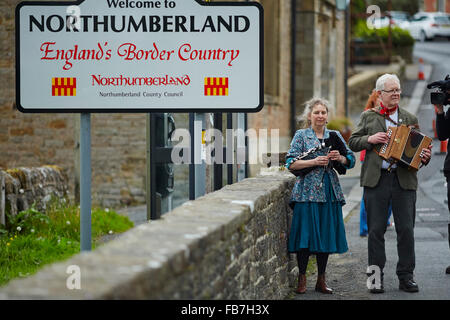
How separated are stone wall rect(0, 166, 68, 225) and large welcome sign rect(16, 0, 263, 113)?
4.60 meters

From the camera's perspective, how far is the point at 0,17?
1559cm

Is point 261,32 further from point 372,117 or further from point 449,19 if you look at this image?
point 449,19

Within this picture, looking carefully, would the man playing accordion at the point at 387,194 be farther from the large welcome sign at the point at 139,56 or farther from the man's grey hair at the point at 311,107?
the large welcome sign at the point at 139,56

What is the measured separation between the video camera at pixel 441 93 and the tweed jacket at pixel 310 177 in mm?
919

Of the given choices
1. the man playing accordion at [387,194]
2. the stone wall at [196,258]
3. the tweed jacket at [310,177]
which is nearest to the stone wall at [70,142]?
the tweed jacket at [310,177]

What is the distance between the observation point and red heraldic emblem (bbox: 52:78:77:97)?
18.0 ft

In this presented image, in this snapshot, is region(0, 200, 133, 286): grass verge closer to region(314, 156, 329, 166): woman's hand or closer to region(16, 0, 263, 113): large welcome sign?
region(16, 0, 263, 113): large welcome sign

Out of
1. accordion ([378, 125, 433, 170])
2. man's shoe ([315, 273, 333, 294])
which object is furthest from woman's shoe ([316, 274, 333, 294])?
accordion ([378, 125, 433, 170])

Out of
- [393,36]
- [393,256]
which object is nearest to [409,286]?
[393,256]

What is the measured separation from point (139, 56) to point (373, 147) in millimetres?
2239

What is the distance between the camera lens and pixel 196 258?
144 inches

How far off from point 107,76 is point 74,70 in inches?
8.9

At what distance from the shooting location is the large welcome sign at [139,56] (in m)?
5.48
